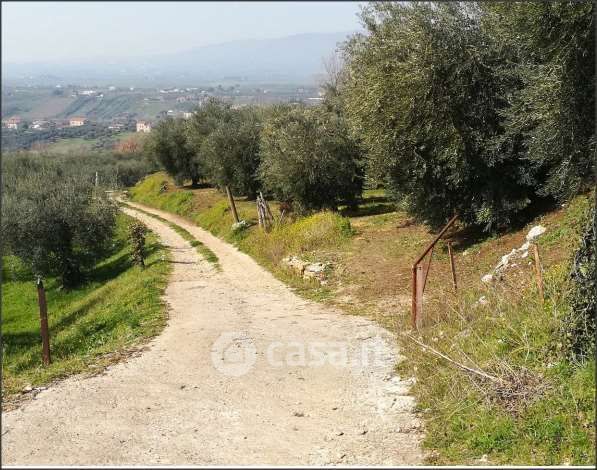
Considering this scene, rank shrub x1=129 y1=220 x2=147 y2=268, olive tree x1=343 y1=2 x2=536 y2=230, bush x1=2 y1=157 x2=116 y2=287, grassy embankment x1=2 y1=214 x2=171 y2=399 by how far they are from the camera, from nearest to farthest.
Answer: grassy embankment x1=2 y1=214 x2=171 y2=399 < olive tree x1=343 y1=2 x2=536 y2=230 < shrub x1=129 y1=220 x2=147 y2=268 < bush x1=2 y1=157 x2=116 y2=287

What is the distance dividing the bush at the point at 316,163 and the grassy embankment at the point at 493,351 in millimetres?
9921

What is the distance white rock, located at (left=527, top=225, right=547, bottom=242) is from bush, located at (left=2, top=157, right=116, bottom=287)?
21.7m

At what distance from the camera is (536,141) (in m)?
13.3

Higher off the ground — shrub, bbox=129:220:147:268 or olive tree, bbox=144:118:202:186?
olive tree, bbox=144:118:202:186

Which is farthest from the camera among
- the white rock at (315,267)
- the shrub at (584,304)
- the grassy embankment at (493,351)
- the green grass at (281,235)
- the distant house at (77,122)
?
the distant house at (77,122)

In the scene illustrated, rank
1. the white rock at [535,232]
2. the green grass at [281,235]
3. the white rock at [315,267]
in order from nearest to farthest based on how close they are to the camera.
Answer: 1. the white rock at [535,232]
2. the white rock at [315,267]
3. the green grass at [281,235]

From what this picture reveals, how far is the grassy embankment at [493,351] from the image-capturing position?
5.45 meters

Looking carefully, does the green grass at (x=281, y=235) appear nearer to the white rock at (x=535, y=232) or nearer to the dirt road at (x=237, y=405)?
the dirt road at (x=237, y=405)

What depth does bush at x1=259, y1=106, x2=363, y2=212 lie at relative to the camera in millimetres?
25547

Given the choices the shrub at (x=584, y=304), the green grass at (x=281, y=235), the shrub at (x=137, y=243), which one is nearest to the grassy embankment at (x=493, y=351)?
the shrub at (x=584, y=304)

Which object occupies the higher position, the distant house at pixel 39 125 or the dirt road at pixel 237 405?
the distant house at pixel 39 125

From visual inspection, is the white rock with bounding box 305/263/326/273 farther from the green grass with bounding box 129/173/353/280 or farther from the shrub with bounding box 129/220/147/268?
the shrub with bounding box 129/220/147/268

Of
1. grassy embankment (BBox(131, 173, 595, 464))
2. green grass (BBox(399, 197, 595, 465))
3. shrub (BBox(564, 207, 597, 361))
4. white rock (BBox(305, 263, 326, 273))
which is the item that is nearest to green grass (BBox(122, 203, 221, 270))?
white rock (BBox(305, 263, 326, 273))
